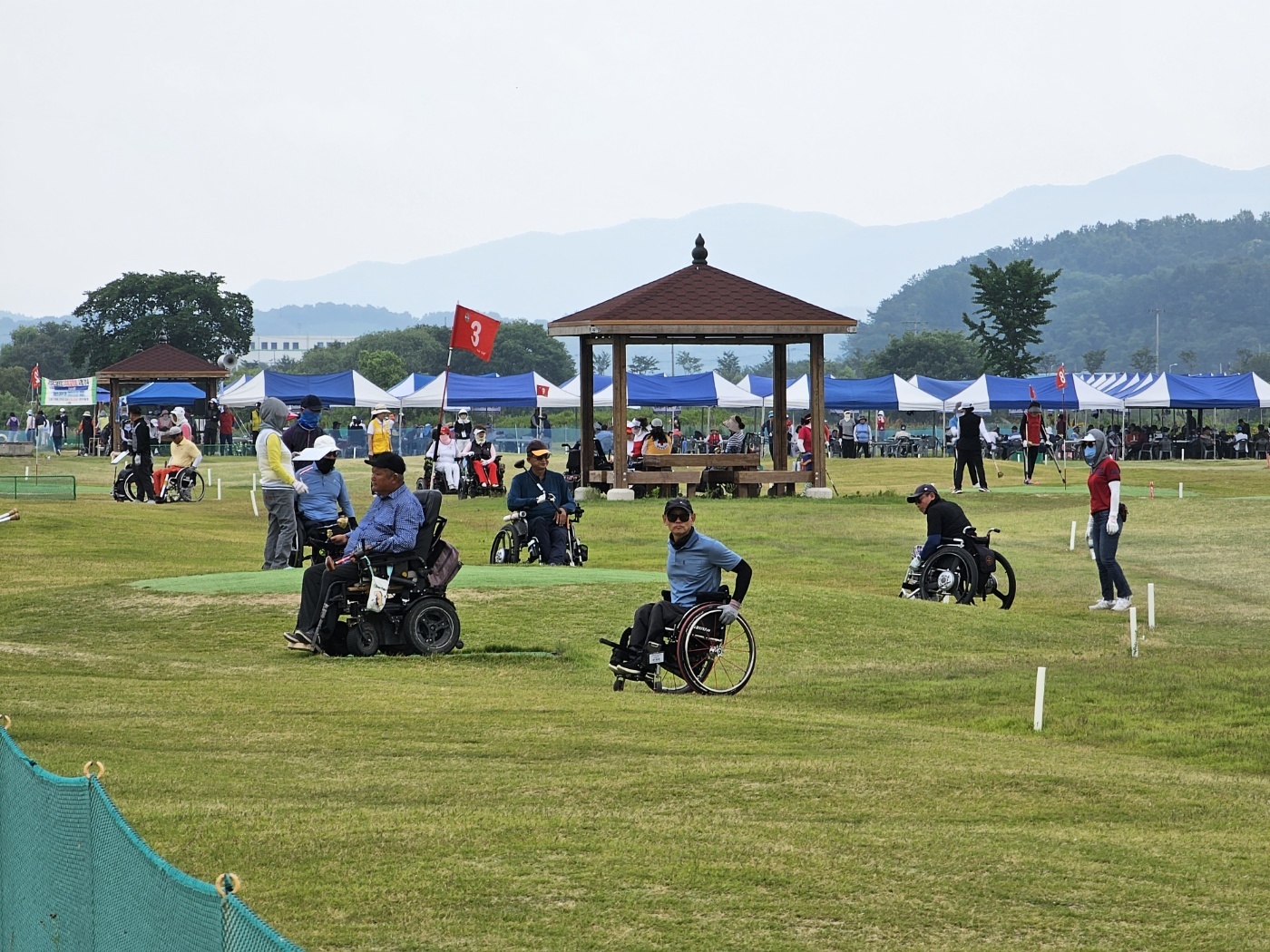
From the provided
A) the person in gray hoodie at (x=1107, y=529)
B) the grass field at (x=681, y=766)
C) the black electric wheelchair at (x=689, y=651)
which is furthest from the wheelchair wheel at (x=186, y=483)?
the black electric wheelchair at (x=689, y=651)

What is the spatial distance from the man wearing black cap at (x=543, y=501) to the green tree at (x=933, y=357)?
420 ft

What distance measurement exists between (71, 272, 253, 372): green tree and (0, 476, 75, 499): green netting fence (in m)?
73.3

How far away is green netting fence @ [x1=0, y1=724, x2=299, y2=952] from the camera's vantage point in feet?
12.0

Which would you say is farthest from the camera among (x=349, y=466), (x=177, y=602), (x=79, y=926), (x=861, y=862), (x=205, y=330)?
(x=205, y=330)

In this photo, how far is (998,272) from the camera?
309ft

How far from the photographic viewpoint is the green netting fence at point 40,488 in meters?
33.0

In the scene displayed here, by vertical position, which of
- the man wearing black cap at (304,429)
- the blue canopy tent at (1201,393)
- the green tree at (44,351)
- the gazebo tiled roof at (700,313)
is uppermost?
the green tree at (44,351)

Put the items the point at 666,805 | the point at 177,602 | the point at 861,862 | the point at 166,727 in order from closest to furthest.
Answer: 1. the point at 861,862
2. the point at 666,805
3. the point at 166,727
4. the point at 177,602

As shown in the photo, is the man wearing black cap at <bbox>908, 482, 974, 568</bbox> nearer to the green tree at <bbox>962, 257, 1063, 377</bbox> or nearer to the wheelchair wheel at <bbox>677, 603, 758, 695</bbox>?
the wheelchair wheel at <bbox>677, 603, 758, 695</bbox>

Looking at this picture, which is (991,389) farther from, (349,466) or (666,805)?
(666,805)

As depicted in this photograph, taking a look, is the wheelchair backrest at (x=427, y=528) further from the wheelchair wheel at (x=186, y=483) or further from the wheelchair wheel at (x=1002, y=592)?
the wheelchair wheel at (x=186, y=483)

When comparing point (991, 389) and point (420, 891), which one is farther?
point (991, 389)

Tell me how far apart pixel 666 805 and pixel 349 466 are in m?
47.6

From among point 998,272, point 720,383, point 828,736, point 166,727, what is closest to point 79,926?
point 166,727
